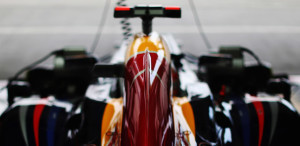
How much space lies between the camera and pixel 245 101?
1.19m

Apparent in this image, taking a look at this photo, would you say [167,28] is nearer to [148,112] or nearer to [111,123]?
[111,123]

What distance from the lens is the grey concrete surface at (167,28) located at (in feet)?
11.6

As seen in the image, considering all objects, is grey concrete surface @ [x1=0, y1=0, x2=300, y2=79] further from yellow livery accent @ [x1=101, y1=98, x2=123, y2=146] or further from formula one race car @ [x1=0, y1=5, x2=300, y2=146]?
yellow livery accent @ [x1=101, y1=98, x2=123, y2=146]

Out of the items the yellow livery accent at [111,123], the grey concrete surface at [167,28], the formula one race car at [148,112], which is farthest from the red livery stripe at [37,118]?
the grey concrete surface at [167,28]

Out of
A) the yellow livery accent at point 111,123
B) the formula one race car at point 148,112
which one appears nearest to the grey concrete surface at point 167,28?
the formula one race car at point 148,112

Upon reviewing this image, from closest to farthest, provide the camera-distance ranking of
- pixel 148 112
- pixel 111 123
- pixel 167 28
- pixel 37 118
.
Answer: pixel 148 112
pixel 111 123
pixel 37 118
pixel 167 28

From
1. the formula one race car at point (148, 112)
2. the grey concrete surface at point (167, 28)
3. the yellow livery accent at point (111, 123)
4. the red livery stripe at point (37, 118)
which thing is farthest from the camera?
the grey concrete surface at point (167, 28)

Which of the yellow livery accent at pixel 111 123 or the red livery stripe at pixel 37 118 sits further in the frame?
the red livery stripe at pixel 37 118

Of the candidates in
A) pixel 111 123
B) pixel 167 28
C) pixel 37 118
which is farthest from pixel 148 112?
pixel 167 28

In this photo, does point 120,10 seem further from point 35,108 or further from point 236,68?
point 236,68

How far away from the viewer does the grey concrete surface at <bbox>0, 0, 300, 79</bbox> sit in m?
3.55

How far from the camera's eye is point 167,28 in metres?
4.27

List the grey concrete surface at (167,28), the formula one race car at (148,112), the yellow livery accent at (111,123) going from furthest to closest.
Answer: the grey concrete surface at (167,28) → the yellow livery accent at (111,123) → the formula one race car at (148,112)

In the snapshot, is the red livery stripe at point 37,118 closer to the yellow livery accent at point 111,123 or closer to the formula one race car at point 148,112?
the formula one race car at point 148,112
